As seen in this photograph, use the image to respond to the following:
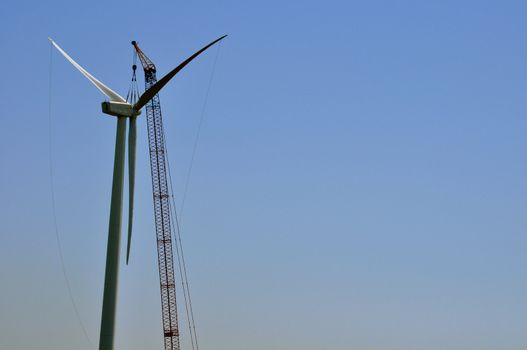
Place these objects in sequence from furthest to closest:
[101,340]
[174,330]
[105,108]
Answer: [174,330] < [105,108] < [101,340]

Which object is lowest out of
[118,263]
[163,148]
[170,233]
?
[118,263]

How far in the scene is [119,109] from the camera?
7625 cm

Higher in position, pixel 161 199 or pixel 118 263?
pixel 161 199

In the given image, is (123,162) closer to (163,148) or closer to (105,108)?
(105,108)

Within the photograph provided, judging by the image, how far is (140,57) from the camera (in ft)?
414

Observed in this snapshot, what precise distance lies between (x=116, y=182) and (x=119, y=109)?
7.01 metres

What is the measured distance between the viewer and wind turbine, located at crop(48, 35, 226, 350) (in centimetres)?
7094

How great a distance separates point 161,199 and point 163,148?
7444 mm

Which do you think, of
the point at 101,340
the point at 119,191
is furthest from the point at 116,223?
the point at 101,340

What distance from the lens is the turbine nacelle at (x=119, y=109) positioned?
7575 cm

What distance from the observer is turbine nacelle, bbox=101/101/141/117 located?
7575 centimetres

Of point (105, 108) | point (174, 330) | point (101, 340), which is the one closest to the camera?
point (101, 340)

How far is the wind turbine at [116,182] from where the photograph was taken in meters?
70.9

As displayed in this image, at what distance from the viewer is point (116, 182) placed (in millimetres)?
73375
